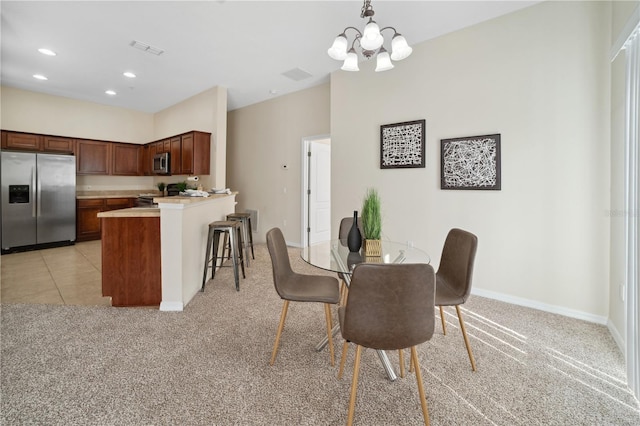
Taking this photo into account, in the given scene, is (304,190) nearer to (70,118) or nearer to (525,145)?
(525,145)

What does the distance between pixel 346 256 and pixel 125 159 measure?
22.0ft

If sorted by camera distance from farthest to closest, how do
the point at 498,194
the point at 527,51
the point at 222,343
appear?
the point at 498,194 → the point at 527,51 → the point at 222,343

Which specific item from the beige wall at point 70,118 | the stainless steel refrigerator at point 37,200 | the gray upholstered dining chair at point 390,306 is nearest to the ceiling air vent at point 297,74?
the gray upholstered dining chair at point 390,306

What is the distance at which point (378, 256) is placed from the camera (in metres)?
2.05

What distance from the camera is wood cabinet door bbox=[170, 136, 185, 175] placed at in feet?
18.3

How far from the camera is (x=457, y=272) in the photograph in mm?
2031

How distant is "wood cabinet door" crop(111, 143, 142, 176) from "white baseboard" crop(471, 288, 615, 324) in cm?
728

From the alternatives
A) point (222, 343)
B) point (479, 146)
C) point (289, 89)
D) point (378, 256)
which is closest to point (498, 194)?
point (479, 146)

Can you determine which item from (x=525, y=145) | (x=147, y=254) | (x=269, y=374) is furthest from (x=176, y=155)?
(x=525, y=145)

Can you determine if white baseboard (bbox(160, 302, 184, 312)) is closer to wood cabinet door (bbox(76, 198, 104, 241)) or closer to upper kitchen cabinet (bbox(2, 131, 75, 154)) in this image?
wood cabinet door (bbox(76, 198, 104, 241))

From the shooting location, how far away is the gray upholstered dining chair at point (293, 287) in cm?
187

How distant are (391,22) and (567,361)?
3389 millimetres

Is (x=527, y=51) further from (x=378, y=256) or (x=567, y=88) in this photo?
(x=378, y=256)

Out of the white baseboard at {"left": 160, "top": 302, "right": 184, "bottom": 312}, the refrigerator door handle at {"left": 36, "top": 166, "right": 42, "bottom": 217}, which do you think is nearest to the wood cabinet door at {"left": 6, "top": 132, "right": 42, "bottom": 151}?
the refrigerator door handle at {"left": 36, "top": 166, "right": 42, "bottom": 217}
